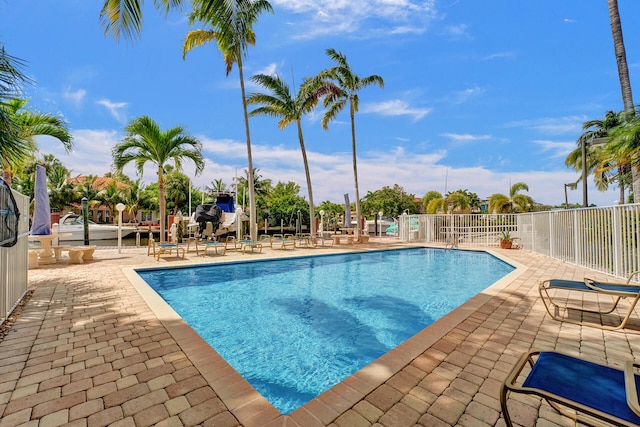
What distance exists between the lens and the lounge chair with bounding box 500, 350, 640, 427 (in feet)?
4.53

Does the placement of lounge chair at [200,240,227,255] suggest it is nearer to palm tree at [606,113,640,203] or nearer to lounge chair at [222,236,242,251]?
lounge chair at [222,236,242,251]

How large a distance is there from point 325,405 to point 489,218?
59.4 feet

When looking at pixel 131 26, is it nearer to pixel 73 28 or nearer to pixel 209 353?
pixel 73 28

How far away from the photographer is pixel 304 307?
18.9 ft

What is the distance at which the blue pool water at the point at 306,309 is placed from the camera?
3.48 meters

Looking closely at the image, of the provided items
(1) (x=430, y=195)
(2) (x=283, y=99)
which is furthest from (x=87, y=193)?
(1) (x=430, y=195)

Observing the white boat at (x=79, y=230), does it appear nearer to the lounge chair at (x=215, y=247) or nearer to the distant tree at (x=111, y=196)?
the lounge chair at (x=215, y=247)

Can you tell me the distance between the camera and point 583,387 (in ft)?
5.27

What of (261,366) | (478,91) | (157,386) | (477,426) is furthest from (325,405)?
(478,91)

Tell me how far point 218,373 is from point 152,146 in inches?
526

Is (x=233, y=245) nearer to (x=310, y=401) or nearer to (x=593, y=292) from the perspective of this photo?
(x=310, y=401)

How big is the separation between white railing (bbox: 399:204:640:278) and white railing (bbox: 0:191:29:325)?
36.2 feet

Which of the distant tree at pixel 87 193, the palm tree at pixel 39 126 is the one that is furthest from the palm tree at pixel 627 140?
the distant tree at pixel 87 193

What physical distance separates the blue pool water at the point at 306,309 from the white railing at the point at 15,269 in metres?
2.26
